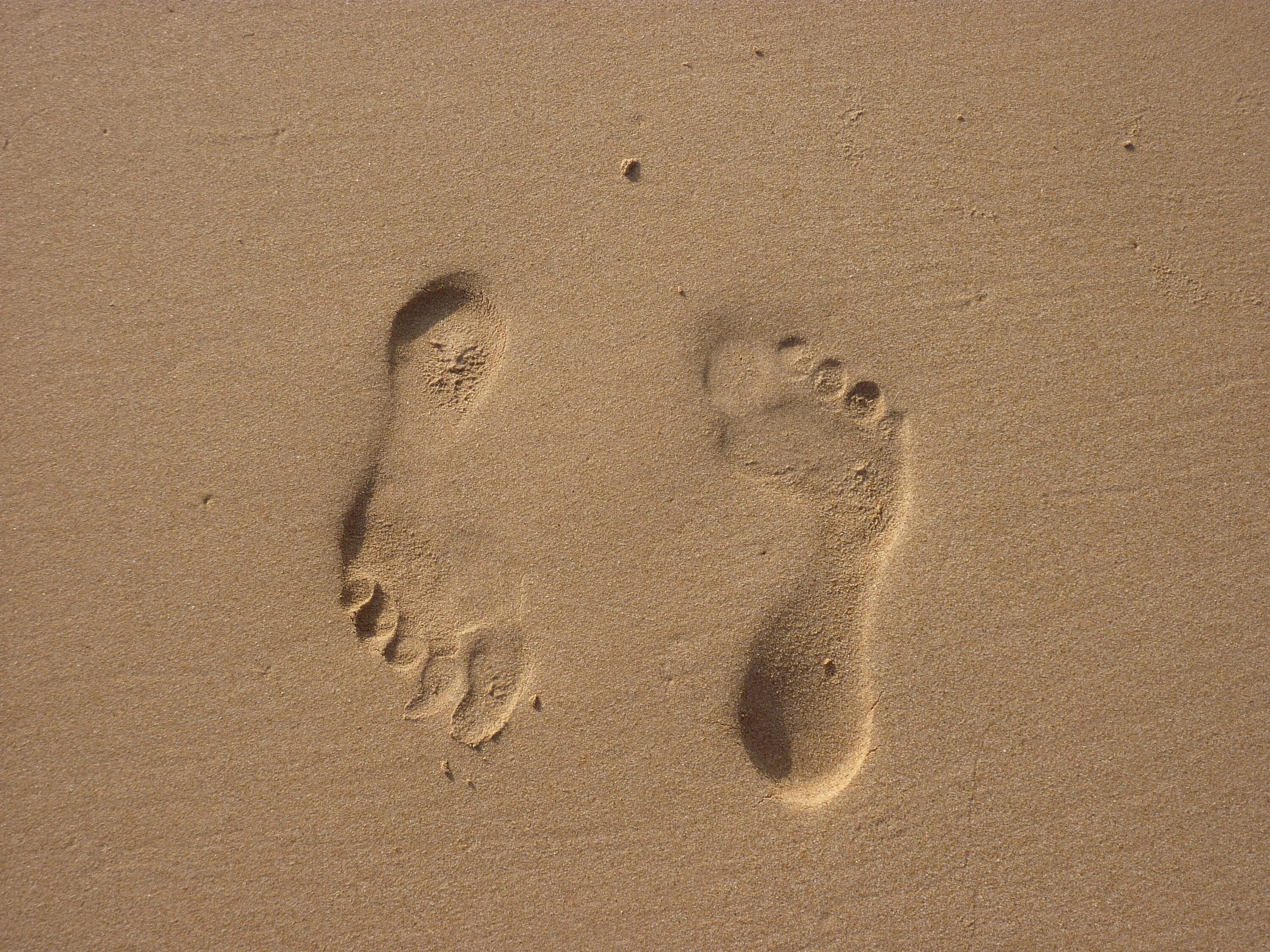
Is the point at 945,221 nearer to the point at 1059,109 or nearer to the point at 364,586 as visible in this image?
the point at 1059,109

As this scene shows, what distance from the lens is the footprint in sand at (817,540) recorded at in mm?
1528

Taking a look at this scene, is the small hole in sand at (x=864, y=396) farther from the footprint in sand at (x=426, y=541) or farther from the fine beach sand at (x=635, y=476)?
the footprint in sand at (x=426, y=541)

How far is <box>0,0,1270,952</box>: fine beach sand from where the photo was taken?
152 cm

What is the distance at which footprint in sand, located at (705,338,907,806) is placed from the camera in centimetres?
153

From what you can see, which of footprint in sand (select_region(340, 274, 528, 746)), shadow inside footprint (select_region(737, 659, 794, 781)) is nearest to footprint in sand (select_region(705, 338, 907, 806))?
shadow inside footprint (select_region(737, 659, 794, 781))

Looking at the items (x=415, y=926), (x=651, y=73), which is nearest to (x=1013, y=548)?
(x=651, y=73)

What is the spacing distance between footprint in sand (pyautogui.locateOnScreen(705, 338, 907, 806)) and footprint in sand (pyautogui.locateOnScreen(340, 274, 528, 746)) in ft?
1.67

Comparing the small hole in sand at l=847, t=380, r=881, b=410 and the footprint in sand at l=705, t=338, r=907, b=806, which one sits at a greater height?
the small hole in sand at l=847, t=380, r=881, b=410

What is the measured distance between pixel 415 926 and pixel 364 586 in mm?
716

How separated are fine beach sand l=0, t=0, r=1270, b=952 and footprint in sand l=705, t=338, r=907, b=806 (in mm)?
11

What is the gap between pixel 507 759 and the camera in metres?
1.53

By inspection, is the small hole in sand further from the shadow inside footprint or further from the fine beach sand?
the shadow inside footprint

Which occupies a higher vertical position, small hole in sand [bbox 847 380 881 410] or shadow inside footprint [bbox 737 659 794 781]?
small hole in sand [bbox 847 380 881 410]

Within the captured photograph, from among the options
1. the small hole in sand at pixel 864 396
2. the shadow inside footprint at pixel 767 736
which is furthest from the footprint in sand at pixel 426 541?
the small hole in sand at pixel 864 396
